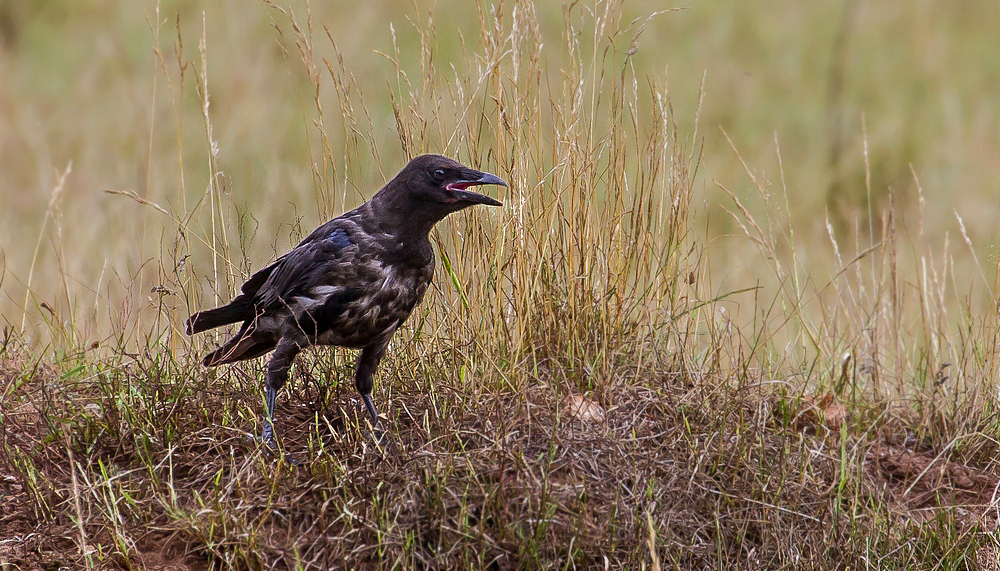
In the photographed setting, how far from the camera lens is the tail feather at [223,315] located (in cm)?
378

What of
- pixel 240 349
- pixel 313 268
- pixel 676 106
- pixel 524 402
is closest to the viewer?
pixel 524 402

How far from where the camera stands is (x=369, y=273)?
3537 millimetres

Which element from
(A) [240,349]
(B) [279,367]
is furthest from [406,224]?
(A) [240,349]

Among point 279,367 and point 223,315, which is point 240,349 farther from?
point 279,367

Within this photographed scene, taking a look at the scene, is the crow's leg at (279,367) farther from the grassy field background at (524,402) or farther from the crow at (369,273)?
the grassy field background at (524,402)

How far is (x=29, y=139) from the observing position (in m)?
8.26

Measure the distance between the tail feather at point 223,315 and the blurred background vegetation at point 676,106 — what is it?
6.80ft

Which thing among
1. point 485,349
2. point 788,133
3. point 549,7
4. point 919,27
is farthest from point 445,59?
point 485,349

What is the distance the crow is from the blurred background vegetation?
7.32ft

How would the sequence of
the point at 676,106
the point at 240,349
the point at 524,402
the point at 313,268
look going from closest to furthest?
1. the point at 524,402
2. the point at 313,268
3. the point at 240,349
4. the point at 676,106

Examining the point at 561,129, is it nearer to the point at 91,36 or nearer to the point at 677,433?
the point at 677,433

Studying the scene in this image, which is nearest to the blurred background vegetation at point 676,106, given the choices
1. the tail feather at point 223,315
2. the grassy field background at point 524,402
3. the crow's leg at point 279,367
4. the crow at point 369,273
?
the grassy field background at point 524,402

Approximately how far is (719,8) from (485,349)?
731 centimetres

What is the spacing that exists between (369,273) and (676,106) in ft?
19.2
